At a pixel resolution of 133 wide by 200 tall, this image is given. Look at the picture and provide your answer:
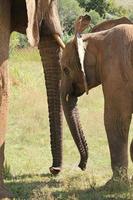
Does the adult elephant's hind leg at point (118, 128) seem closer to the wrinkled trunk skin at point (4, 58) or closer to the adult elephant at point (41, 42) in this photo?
the adult elephant at point (41, 42)

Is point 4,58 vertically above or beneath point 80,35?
above

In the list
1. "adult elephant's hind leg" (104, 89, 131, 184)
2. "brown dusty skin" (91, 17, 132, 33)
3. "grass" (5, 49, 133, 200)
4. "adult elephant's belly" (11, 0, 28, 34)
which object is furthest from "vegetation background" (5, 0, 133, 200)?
"brown dusty skin" (91, 17, 132, 33)

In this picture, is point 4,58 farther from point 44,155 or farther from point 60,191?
point 44,155

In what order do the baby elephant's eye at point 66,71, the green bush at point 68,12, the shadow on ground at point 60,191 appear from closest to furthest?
the shadow on ground at point 60,191 → the baby elephant's eye at point 66,71 → the green bush at point 68,12

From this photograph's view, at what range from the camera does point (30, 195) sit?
527 cm

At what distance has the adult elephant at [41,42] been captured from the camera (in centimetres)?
411

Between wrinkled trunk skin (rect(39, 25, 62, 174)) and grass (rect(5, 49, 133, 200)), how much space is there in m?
0.38

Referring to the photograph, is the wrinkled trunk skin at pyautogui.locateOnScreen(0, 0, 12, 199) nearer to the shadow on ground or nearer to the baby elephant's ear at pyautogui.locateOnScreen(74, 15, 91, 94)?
the shadow on ground

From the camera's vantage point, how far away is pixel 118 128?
215 inches

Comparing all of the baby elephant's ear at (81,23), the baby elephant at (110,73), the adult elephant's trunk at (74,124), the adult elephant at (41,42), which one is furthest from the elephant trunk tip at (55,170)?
the baby elephant's ear at (81,23)

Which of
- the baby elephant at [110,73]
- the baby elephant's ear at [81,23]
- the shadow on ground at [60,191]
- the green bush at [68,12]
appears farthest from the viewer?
the green bush at [68,12]

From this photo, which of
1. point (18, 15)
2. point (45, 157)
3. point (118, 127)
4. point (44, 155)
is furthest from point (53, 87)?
point (44, 155)

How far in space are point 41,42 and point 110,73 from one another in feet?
2.35

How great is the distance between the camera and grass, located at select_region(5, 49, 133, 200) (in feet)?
17.6
